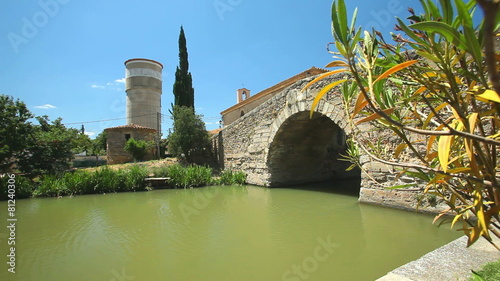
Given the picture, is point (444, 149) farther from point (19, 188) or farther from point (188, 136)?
point (188, 136)

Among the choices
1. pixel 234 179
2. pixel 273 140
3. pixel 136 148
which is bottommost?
pixel 234 179

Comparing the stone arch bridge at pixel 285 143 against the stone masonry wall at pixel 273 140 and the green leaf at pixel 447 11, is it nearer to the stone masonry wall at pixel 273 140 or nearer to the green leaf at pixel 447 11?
the stone masonry wall at pixel 273 140

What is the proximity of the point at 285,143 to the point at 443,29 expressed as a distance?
881 centimetres

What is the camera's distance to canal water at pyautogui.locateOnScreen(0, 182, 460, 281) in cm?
288

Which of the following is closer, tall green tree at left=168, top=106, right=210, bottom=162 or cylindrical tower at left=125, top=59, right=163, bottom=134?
tall green tree at left=168, top=106, right=210, bottom=162

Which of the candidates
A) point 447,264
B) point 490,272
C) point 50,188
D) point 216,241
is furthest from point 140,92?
point 490,272

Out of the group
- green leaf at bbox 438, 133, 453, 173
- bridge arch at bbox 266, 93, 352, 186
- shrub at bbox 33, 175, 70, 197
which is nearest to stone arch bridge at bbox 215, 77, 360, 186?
bridge arch at bbox 266, 93, 352, 186

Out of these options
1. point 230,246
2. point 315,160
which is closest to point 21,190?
point 230,246

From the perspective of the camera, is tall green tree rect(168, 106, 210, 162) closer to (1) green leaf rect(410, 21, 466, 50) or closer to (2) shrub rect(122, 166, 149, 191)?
(2) shrub rect(122, 166, 149, 191)

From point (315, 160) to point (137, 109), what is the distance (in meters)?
19.7

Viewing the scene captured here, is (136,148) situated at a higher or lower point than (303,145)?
higher

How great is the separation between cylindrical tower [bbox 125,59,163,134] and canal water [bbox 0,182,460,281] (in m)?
→ 19.1

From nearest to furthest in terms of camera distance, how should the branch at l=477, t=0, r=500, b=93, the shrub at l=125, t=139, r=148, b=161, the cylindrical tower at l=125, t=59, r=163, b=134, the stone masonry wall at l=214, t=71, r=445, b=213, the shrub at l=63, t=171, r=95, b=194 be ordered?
the branch at l=477, t=0, r=500, b=93 → the stone masonry wall at l=214, t=71, r=445, b=213 → the shrub at l=63, t=171, r=95, b=194 → the shrub at l=125, t=139, r=148, b=161 → the cylindrical tower at l=125, t=59, r=163, b=134

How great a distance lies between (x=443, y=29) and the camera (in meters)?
0.68
